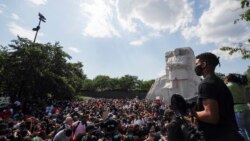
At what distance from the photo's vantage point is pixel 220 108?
11.1 feet

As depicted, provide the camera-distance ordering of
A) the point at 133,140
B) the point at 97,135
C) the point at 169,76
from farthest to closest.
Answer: the point at 169,76 → the point at 133,140 → the point at 97,135

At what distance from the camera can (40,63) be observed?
124ft

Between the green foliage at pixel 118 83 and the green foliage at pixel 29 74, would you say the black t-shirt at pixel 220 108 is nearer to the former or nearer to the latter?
the green foliage at pixel 29 74

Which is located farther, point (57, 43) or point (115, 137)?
point (57, 43)

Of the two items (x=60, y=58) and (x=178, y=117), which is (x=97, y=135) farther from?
(x=60, y=58)

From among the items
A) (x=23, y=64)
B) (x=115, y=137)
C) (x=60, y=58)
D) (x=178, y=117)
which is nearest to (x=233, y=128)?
(x=178, y=117)

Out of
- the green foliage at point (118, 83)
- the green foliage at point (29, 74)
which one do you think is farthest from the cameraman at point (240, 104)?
the green foliage at point (118, 83)

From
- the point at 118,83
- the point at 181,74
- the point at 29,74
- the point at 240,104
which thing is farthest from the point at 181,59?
the point at 118,83

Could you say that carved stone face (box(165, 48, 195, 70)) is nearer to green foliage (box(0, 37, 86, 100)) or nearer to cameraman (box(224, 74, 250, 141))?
green foliage (box(0, 37, 86, 100))

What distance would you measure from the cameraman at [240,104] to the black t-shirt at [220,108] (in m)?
2.02

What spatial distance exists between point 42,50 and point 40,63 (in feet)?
7.74

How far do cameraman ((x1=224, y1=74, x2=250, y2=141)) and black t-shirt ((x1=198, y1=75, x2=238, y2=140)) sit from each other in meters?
2.02

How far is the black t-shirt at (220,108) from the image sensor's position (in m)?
3.37

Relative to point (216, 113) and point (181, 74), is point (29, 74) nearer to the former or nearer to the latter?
point (181, 74)
